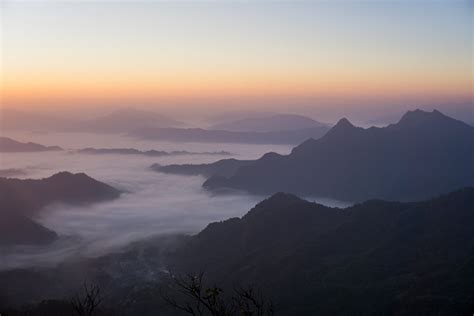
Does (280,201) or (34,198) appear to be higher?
(280,201)

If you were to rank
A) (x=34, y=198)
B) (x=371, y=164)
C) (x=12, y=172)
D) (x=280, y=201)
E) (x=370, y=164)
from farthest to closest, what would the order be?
(x=12, y=172) → (x=370, y=164) → (x=371, y=164) → (x=34, y=198) → (x=280, y=201)

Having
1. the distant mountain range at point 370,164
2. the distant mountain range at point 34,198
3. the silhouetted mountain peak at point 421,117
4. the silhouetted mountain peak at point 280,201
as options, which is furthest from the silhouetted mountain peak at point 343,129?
the silhouetted mountain peak at point 280,201

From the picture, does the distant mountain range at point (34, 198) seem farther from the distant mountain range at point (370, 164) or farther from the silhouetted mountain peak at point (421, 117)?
the silhouetted mountain peak at point (421, 117)

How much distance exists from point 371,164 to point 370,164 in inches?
13.5

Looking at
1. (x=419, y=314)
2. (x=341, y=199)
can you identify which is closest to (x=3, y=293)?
(x=419, y=314)

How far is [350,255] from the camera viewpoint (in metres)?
69.9

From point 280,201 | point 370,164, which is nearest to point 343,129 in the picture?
A: point 370,164

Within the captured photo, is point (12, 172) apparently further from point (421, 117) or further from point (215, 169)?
point (421, 117)

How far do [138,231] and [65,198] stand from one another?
27232 millimetres

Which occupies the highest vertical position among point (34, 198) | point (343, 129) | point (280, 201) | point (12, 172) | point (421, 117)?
point (421, 117)

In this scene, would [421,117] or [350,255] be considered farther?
[421,117]

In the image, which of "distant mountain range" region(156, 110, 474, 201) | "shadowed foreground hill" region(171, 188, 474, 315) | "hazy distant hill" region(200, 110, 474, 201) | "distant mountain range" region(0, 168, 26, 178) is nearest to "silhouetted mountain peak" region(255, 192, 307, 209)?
"shadowed foreground hill" region(171, 188, 474, 315)

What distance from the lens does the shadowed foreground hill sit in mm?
52188

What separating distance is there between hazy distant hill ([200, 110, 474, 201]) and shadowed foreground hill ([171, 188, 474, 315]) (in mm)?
71479
